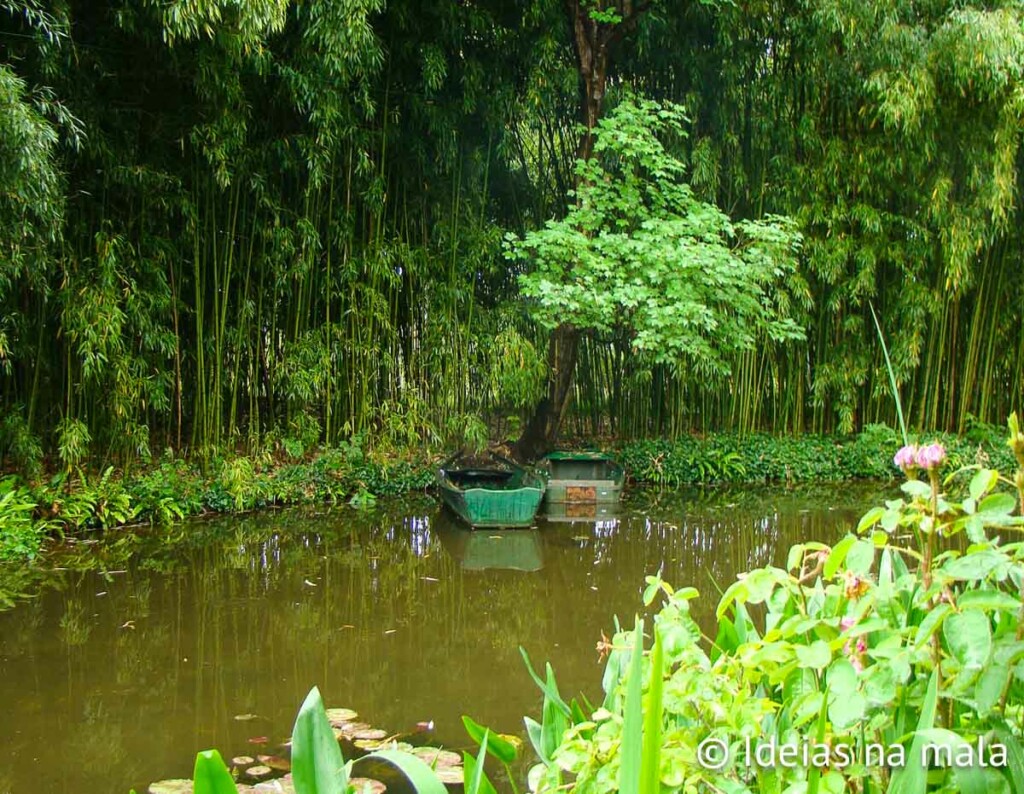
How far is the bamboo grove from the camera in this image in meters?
4.93

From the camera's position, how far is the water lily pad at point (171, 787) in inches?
88.8

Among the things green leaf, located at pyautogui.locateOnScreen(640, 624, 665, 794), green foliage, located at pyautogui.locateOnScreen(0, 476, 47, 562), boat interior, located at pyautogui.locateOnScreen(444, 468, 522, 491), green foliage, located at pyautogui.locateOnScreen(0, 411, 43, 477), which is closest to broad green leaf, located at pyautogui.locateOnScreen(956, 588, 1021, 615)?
green leaf, located at pyautogui.locateOnScreen(640, 624, 665, 794)

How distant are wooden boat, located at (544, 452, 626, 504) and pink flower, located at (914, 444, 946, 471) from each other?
5356mm

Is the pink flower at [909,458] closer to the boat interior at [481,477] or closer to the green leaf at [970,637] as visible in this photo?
the green leaf at [970,637]

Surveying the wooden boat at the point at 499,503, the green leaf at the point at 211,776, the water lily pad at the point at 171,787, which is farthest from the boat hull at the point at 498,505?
the green leaf at the point at 211,776

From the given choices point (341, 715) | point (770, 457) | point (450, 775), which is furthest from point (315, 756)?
point (770, 457)

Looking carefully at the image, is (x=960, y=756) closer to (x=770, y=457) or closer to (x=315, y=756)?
(x=315, y=756)

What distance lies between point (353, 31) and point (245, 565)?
3019mm

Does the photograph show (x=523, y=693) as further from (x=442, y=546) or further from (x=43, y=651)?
(x=442, y=546)

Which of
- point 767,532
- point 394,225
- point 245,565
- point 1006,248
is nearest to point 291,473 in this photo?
point 245,565

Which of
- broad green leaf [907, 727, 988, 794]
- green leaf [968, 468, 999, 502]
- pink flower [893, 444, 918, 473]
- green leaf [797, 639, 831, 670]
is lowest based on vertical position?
broad green leaf [907, 727, 988, 794]

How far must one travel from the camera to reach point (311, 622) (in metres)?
3.84

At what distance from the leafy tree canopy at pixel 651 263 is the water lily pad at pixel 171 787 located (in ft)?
12.9

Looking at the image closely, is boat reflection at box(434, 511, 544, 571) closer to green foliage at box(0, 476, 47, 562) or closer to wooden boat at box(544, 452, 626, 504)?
wooden boat at box(544, 452, 626, 504)
